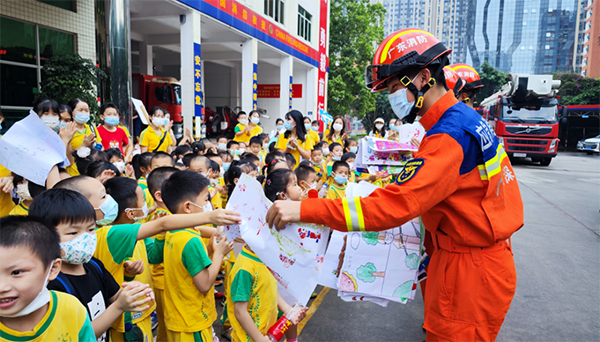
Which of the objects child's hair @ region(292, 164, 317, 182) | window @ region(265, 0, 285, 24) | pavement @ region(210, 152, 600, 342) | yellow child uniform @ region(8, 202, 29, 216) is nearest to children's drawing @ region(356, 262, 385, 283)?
pavement @ region(210, 152, 600, 342)

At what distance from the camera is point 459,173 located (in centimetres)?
183

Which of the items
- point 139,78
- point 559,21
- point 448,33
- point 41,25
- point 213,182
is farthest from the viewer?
point 448,33

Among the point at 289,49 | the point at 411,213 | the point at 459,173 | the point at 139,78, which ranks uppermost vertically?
the point at 289,49

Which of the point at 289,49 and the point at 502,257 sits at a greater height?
the point at 289,49

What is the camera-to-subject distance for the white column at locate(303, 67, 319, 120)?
82.5 feet

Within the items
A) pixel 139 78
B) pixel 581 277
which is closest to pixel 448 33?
pixel 139 78

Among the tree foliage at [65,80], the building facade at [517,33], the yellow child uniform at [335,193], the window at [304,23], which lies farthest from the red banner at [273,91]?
the building facade at [517,33]

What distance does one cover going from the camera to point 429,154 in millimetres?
1816

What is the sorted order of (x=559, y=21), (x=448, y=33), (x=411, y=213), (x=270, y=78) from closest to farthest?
(x=411, y=213) < (x=270, y=78) < (x=559, y=21) < (x=448, y=33)

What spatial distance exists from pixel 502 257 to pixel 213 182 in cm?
298

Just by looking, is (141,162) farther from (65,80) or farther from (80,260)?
(65,80)

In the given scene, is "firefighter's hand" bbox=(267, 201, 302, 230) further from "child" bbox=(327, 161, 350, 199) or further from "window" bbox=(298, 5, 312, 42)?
"window" bbox=(298, 5, 312, 42)

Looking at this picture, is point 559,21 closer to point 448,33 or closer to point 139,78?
point 448,33

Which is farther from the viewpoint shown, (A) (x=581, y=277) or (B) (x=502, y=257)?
(A) (x=581, y=277)
